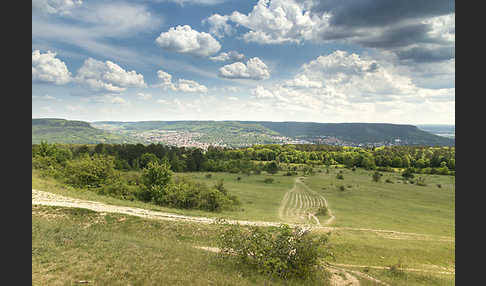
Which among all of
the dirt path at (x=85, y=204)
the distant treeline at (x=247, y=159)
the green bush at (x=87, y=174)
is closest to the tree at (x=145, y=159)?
the distant treeline at (x=247, y=159)

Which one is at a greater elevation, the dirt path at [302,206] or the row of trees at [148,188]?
the row of trees at [148,188]

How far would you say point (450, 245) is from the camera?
93.4ft

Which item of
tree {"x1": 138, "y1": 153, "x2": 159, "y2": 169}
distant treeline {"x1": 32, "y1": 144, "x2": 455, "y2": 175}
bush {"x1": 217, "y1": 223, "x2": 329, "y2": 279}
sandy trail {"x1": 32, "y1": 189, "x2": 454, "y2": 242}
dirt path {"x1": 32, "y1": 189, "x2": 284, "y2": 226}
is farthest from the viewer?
distant treeline {"x1": 32, "y1": 144, "x2": 455, "y2": 175}

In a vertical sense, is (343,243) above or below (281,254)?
below

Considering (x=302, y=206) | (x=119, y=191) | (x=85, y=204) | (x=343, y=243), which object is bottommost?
(x=302, y=206)

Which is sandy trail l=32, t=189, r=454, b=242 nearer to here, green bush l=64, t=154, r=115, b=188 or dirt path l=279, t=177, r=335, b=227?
dirt path l=279, t=177, r=335, b=227

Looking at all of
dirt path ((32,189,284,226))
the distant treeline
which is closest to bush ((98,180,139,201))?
dirt path ((32,189,284,226))

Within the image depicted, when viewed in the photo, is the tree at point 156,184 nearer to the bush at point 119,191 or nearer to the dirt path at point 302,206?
the bush at point 119,191

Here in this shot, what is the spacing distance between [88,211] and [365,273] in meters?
27.6

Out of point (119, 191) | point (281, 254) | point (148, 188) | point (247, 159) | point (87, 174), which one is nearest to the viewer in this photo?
point (281, 254)

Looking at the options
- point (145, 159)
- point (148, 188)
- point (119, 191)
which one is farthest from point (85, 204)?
point (145, 159)

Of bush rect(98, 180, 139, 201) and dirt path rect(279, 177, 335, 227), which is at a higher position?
bush rect(98, 180, 139, 201)

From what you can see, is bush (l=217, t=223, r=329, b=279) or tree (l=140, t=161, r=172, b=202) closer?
bush (l=217, t=223, r=329, b=279)

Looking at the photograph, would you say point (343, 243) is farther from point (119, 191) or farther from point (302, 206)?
point (119, 191)
